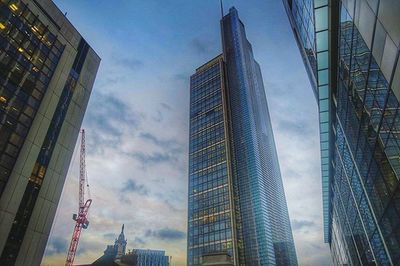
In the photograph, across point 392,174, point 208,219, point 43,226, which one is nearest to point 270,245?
point 208,219

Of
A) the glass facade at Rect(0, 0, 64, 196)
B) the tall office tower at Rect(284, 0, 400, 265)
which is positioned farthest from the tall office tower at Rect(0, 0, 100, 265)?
the tall office tower at Rect(284, 0, 400, 265)

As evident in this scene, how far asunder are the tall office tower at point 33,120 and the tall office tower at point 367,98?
3208cm

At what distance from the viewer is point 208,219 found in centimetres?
13750

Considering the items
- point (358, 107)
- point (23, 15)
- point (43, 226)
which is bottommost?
point (43, 226)

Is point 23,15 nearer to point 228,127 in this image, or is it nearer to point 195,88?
point 228,127

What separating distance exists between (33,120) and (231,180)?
11728 centimetres

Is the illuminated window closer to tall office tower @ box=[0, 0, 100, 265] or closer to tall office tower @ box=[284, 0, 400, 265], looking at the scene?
tall office tower @ box=[0, 0, 100, 265]

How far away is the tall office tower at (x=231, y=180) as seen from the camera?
133750 millimetres

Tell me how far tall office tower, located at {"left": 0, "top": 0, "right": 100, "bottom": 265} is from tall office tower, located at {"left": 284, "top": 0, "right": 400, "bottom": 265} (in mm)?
32079

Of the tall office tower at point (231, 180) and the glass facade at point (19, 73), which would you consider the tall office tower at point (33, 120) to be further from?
the tall office tower at point (231, 180)

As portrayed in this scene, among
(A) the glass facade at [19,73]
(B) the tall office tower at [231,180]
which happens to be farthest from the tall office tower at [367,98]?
(B) the tall office tower at [231,180]

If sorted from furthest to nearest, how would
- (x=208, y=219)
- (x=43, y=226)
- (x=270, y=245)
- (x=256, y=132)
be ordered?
(x=256, y=132)
(x=270, y=245)
(x=208, y=219)
(x=43, y=226)

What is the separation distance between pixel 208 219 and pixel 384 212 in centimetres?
12550

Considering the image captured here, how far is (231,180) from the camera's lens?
14125 cm
